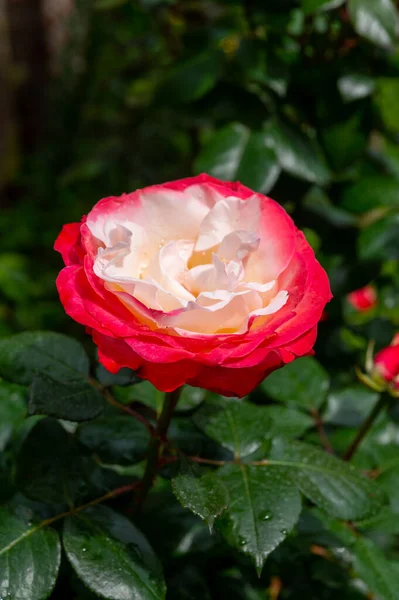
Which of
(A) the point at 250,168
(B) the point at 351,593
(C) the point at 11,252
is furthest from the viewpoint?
(C) the point at 11,252

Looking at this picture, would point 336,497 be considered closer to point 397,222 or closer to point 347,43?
point 397,222

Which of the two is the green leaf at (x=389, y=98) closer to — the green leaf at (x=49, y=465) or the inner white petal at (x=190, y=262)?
the inner white petal at (x=190, y=262)

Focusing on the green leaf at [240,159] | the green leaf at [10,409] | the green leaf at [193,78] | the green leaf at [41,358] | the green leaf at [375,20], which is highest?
the green leaf at [375,20]

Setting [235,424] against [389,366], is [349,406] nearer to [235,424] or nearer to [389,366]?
[389,366]

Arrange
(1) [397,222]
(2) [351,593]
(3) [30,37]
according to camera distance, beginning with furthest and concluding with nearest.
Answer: (3) [30,37] → (1) [397,222] → (2) [351,593]

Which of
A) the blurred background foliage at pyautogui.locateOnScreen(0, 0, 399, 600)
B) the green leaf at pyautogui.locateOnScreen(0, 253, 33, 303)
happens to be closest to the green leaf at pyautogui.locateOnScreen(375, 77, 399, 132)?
the blurred background foliage at pyautogui.locateOnScreen(0, 0, 399, 600)

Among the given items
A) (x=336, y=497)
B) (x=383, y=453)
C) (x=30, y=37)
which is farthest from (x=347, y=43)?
(x=30, y=37)

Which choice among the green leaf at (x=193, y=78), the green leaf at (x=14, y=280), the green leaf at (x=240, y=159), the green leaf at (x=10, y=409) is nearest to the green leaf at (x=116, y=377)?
the green leaf at (x=10, y=409)
